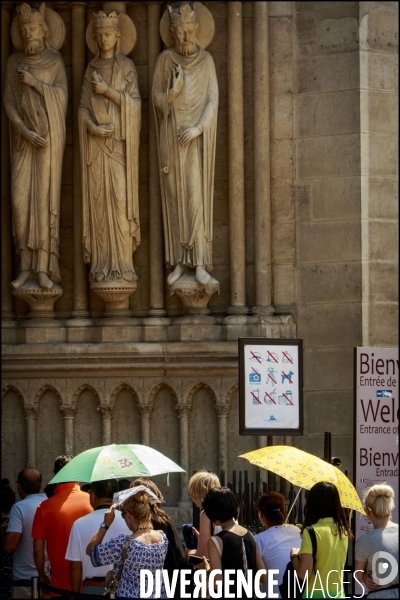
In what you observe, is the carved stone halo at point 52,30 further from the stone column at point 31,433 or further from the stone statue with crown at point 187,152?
the stone column at point 31,433

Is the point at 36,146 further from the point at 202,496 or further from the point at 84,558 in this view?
the point at 84,558

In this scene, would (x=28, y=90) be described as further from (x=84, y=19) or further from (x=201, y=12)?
(x=201, y=12)

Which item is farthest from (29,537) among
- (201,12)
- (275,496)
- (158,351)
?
(201,12)

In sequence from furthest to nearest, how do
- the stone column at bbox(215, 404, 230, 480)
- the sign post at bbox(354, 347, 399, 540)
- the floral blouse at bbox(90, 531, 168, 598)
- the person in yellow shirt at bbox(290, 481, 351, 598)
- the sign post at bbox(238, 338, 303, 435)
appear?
the stone column at bbox(215, 404, 230, 480), the sign post at bbox(238, 338, 303, 435), the sign post at bbox(354, 347, 399, 540), the person in yellow shirt at bbox(290, 481, 351, 598), the floral blouse at bbox(90, 531, 168, 598)

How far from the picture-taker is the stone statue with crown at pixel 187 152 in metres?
10.5

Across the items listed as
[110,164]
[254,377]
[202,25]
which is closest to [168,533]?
[254,377]

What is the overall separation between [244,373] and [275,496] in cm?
219

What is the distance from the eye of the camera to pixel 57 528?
7.28m

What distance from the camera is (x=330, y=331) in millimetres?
10594

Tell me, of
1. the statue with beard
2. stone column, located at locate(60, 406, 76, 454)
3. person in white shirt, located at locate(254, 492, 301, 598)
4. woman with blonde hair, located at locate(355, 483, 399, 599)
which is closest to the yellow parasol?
person in white shirt, located at locate(254, 492, 301, 598)

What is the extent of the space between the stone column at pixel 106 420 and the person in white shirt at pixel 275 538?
145 inches

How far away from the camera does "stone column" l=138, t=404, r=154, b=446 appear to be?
1060cm

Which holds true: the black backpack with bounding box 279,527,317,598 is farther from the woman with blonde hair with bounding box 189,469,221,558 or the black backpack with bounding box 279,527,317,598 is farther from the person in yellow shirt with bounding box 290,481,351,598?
the woman with blonde hair with bounding box 189,469,221,558

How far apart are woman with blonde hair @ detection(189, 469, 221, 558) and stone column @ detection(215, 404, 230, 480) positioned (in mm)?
3017
